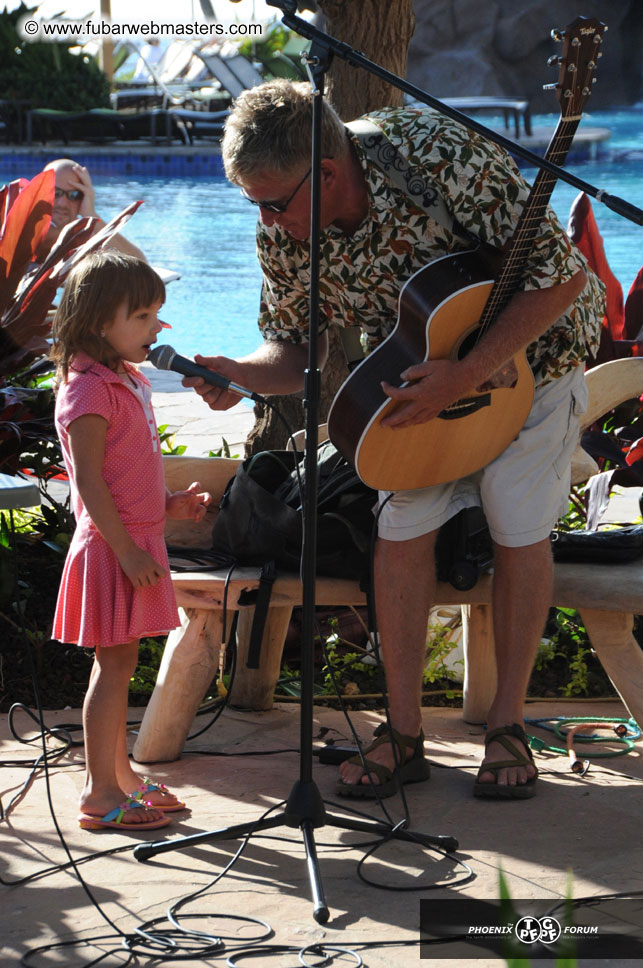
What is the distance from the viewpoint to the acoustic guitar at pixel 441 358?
2.38m

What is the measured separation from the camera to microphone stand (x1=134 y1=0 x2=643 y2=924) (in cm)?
190

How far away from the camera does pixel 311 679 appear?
2.10 meters

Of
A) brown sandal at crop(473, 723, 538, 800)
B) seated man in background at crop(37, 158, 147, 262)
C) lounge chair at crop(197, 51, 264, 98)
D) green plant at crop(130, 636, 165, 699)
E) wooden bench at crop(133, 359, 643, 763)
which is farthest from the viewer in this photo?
lounge chair at crop(197, 51, 264, 98)

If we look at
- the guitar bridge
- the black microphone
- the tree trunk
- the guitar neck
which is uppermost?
the tree trunk

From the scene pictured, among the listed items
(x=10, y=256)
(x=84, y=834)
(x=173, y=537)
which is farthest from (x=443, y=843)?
(x=10, y=256)

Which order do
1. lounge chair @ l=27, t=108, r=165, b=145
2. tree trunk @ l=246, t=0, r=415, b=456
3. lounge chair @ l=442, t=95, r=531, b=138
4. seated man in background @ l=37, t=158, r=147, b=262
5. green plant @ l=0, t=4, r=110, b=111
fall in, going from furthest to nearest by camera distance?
lounge chair @ l=442, t=95, r=531, b=138, green plant @ l=0, t=4, r=110, b=111, lounge chair @ l=27, t=108, r=165, b=145, seated man in background @ l=37, t=158, r=147, b=262, tree trunk @ l=246, t=0, r=415, b=456

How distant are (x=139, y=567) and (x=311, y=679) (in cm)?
44

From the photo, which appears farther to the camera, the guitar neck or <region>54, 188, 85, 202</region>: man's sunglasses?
<region>54, 188, 85, 202</region>: man's sunglasses

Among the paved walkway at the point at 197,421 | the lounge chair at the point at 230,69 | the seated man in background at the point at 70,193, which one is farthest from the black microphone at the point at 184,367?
the lounge chair at the point at 230,69

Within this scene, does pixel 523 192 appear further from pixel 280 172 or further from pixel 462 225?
pixel 280 172

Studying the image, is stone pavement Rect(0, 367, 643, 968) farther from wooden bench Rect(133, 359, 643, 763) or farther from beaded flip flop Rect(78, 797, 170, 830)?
wooden bench Rect(133, 359, 643, 763)

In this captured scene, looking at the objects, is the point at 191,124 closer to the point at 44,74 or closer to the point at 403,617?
the point at 44,74

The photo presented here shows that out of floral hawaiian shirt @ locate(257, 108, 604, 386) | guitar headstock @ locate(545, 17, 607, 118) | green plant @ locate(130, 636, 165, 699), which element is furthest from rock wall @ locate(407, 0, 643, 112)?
guitar headstock @ locate(545, 17, 607, 118)

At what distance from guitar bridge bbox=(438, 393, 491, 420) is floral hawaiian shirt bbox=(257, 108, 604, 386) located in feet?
0.56
